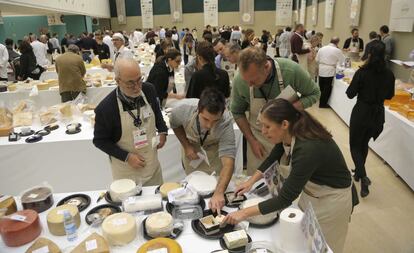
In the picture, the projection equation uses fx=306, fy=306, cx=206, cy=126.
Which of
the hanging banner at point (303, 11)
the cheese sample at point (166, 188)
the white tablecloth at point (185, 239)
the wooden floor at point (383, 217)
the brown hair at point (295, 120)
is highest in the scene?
the hanging banner at point (303, 11)

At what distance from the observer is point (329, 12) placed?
33.9 feet

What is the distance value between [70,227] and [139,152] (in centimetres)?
71

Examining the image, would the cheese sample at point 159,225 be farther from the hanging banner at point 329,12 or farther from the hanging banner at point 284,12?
the hanging banner at point 284,12

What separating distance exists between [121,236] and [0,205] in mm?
759

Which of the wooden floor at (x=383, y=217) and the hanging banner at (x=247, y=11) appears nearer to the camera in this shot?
the wooden floor at (x=383, y=217)

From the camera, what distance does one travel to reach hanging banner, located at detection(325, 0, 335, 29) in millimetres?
10078

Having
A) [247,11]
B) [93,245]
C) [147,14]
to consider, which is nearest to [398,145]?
[93,245]

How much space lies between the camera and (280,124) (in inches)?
56.3

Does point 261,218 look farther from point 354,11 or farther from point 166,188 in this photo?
point 354,11

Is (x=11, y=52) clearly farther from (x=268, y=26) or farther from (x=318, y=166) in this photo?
(x=268, y=26)

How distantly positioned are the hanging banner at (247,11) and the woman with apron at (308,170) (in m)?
17.2

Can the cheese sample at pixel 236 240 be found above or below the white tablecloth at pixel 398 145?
above

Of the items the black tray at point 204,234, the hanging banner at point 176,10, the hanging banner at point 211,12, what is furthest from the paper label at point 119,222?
the hanging banner at point 176,10

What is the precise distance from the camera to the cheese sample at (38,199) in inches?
65.8
